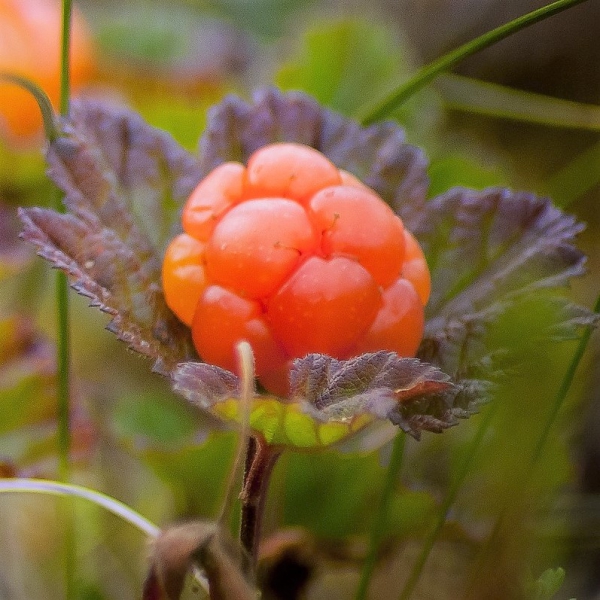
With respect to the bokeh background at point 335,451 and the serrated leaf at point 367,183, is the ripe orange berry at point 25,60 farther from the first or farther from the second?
the serrated leaf at point 367,183

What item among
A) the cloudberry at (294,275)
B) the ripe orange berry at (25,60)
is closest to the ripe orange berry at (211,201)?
the cloudberry at (294,275)

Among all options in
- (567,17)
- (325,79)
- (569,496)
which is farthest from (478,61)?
(569,496)

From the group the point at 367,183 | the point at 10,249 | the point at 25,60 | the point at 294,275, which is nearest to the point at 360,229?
the point at 294,275

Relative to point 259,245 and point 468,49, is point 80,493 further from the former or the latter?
point 468,49

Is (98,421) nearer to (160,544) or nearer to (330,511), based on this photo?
(330,511)

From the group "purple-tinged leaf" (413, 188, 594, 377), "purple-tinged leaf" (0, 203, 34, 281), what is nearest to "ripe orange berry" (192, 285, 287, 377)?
"purple-tinged leaf" (413, 188, 594, 377)
